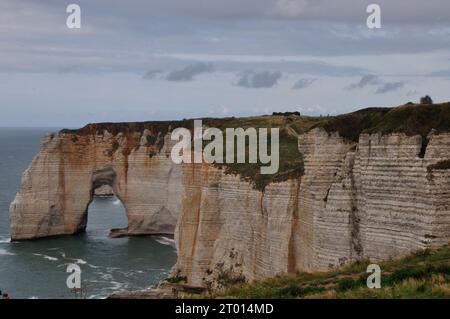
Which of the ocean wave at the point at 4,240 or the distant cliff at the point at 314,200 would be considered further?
the ocean wave at the point at 4,240

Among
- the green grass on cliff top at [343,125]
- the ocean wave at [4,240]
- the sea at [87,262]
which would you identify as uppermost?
the green grass on cliff top at [343,125]

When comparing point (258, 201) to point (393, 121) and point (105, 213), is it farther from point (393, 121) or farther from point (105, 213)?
point (105, 213)

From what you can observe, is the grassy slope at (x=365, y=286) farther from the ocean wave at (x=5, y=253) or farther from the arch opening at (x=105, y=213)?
the arch opening at (x=105, y=213)

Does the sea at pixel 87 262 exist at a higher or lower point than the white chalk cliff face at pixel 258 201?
lower

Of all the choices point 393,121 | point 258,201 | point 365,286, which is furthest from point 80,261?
point 365,286

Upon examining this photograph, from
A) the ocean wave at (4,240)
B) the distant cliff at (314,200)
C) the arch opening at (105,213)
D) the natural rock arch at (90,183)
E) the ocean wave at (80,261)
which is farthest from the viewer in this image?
the arch opening at (105,213)

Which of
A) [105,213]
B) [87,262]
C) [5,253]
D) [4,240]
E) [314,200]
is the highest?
[314,200]

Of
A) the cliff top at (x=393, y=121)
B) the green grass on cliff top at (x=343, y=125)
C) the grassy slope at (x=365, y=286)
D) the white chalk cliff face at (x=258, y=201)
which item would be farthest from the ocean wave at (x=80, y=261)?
the grassy slope at (x=365, y=286)
